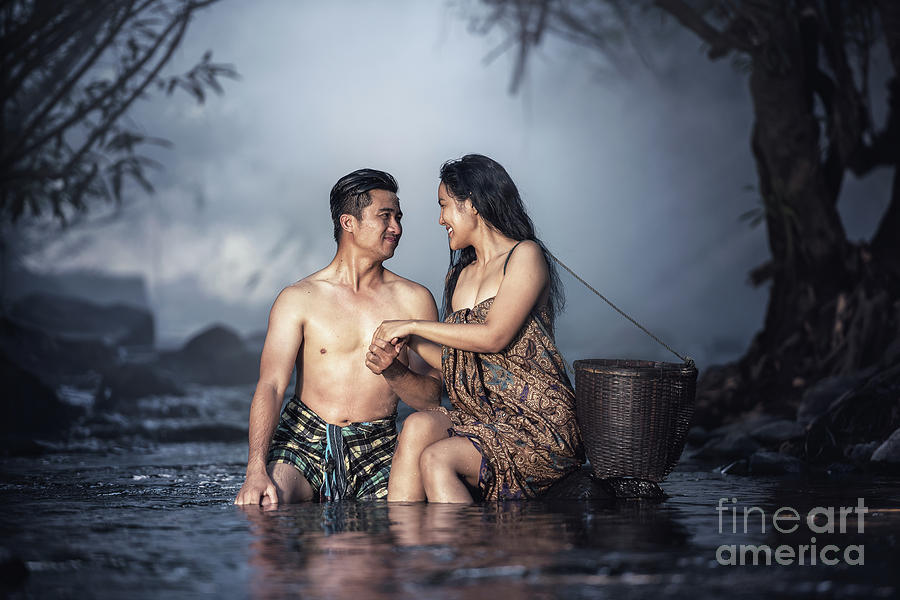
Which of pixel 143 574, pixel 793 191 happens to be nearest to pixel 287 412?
pixel 143 574

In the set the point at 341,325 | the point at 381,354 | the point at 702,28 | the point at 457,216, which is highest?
the point at 702,28

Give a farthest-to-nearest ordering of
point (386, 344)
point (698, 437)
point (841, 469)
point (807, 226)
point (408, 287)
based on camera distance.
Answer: point (807, 226) → point (698, 437) → point (841, 469) → point (408, 287) → point (386, 344)

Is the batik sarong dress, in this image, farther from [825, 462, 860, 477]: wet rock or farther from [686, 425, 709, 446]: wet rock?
[686, 425, 709, 446]: wet rock

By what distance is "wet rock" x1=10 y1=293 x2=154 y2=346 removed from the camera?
15.2 metres

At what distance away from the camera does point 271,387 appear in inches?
130

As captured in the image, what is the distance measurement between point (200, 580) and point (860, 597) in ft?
4.28

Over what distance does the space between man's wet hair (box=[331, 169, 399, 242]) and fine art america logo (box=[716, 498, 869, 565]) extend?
1.62 metres

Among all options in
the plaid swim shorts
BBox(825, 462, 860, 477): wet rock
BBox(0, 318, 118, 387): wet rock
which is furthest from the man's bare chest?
Result: BBox(0, 318, 118, 387): wet rock

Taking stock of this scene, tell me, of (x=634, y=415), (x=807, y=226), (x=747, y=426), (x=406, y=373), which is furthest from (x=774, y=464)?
(x=807, y=226)

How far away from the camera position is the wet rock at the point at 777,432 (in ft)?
17.4

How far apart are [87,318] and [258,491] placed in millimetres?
13661

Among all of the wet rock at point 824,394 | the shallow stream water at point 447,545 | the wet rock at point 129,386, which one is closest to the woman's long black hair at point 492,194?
the shallow stream water at point 447,545

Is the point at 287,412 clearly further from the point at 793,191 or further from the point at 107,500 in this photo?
the point at 793,191

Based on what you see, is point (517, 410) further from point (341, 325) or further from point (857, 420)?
point (857, 420)
